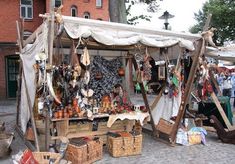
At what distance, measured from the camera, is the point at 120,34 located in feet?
21.5

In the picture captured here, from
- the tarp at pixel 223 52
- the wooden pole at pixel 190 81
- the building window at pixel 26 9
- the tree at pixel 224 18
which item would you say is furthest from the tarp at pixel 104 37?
the tree at pixel 224 18

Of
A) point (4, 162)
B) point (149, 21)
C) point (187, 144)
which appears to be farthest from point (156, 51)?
point (149, 21)

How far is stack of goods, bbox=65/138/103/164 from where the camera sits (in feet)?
19.8

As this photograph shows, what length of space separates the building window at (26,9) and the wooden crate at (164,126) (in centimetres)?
1501

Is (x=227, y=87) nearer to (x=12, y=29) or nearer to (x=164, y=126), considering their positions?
(x=164, y=126)

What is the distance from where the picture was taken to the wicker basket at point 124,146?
21.9 feet

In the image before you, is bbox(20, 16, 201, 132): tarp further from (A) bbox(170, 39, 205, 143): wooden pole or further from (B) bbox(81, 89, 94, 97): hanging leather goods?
(B) bbox(81, 89, 94, 97): hanging leather goods

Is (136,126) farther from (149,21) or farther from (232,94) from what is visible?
(149,21)

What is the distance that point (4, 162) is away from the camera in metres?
6.39

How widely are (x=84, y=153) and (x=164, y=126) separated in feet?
9.00

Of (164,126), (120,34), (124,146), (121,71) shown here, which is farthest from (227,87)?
(120,34)

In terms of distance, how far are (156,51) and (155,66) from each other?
0.43 meters

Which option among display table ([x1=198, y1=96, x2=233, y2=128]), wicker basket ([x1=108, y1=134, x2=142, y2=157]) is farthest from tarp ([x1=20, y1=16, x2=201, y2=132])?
display table ([x1=198, y1=96, x2=233, y2=128])

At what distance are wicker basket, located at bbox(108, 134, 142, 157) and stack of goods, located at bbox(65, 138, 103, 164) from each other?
0.29 meters
